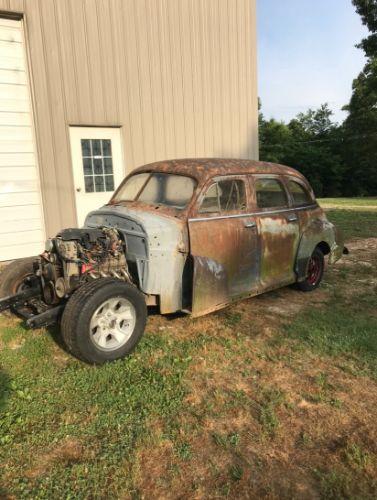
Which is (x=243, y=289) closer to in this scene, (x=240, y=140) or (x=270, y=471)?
(x=270, y=471)

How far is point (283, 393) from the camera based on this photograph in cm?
324

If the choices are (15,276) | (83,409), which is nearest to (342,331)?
(83,409)

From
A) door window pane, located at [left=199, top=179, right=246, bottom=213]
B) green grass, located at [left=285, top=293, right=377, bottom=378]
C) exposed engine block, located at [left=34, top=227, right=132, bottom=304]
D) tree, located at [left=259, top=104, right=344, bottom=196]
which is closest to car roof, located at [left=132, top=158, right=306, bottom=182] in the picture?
door window pane, located at [left=199, top=179, right=246, bottom=213]

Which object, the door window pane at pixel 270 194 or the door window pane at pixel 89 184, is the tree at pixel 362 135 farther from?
the door window pane at pixel 270 194

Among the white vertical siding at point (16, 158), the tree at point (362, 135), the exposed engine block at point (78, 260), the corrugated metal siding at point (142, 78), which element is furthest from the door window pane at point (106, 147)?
the tree at point (362, 135)

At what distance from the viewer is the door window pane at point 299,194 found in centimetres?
543

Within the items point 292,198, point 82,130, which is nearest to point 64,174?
point 82,130

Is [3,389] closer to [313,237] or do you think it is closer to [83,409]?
[83,409]

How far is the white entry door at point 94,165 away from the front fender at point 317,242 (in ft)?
14.4

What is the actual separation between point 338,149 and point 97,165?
42.5m

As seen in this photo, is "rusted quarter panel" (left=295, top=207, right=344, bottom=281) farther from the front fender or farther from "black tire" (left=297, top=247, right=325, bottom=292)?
"black tire" (left=297, top=247, right=325, bottom=292)

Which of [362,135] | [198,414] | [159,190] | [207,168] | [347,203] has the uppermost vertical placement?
[362,135]

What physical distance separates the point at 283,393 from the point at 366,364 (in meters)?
0.94

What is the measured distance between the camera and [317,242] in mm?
5684
